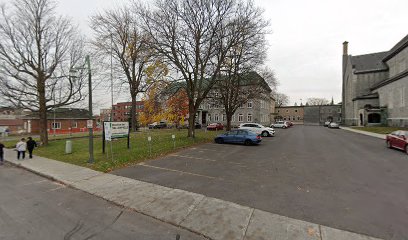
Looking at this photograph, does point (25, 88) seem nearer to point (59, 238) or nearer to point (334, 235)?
point (59, 238)

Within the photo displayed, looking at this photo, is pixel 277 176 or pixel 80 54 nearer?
pixel 277 176

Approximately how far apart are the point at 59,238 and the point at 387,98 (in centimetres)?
4909

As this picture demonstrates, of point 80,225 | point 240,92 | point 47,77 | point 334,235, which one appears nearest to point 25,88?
point 47,77

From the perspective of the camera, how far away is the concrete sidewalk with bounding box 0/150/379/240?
404 cm

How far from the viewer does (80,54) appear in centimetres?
2012

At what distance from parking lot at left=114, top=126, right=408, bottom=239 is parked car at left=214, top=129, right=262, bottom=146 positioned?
18.2ft

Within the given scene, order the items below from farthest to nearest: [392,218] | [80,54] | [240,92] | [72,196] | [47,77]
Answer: [240,92] < [80,54] < [47,77] < [72,196] < [392,218]

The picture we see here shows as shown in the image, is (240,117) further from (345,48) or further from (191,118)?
(345,48)

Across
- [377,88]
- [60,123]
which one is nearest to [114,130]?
[60,123]

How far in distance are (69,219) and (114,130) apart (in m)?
8.00

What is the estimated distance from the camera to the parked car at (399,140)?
1276cm

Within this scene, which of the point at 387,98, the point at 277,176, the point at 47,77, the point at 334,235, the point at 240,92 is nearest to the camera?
the point at 334,235

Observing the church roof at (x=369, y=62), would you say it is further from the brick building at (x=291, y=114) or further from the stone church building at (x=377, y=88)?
the brick building at (x=291, y=114)

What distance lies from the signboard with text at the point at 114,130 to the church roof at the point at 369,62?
57.1 metres
